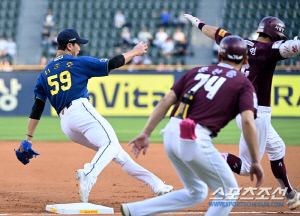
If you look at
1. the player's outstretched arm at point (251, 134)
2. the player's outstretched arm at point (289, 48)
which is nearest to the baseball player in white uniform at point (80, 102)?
the player's outstretched arm at point (289, 48)

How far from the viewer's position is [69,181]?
325 inches

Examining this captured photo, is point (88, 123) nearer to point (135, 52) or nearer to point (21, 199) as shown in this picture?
point (135, 52)

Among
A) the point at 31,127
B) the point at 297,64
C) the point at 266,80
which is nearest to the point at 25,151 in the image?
the point at 31,127

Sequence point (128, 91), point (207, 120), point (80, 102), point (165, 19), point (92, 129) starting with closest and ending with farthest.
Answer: point (207, 120) < point (92, 129) < point (80, 102) < point (128, 91) < point (165, 19)

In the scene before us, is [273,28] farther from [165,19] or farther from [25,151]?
[165,19]

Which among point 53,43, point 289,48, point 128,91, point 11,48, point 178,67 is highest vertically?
point 289,48

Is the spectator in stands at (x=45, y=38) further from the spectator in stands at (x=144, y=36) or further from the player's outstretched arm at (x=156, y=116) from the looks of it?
the player's outstretched arm at (x=156, y=116)

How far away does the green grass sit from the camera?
14.0 metres

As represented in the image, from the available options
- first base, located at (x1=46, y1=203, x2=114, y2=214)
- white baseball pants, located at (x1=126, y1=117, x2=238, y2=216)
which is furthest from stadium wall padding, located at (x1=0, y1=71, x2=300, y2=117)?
white baseball pants, located at (x1=126, y1=117, x2=238, y2=216)

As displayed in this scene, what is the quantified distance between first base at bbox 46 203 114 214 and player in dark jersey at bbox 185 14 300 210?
5.39 ft

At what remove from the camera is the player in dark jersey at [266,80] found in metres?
6.18

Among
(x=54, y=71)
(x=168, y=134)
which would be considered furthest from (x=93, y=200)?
(x=168, y=134)

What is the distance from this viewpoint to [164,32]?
23750mm

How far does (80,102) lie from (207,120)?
228cm
